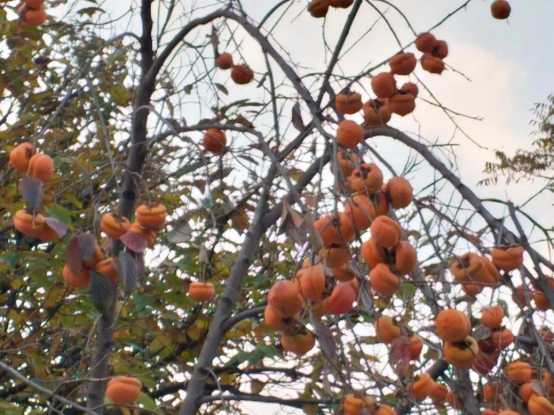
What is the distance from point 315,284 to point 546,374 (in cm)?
66

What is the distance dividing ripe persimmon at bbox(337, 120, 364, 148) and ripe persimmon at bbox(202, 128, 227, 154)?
2.73 ft

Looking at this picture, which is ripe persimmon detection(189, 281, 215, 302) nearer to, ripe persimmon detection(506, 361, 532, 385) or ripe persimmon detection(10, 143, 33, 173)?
ripe persimmon detection(10, 143, 33, 173)

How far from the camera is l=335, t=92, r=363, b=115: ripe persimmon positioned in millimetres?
1451

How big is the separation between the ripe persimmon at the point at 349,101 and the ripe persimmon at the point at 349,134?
0.16 metres

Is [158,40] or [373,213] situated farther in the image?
[158,40]

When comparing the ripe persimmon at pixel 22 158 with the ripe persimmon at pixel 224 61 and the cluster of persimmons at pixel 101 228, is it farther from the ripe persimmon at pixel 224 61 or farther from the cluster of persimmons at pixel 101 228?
the ripe persimmon at pixel 224 61

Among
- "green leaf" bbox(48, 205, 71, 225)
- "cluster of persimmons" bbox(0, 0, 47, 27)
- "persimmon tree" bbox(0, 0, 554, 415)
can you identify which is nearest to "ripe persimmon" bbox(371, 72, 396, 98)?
"persimmon tree" bbox(0, 0, 554, 415)

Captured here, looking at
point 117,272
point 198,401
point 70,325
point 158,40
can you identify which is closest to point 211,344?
point 198,401

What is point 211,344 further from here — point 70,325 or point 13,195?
point 13,195

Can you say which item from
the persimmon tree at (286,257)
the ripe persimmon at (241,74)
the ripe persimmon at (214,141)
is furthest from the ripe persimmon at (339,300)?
the ripe persimmon at (241,74)

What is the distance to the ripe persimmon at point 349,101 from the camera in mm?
1451

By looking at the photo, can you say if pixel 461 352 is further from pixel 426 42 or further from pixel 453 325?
pixel 426 42

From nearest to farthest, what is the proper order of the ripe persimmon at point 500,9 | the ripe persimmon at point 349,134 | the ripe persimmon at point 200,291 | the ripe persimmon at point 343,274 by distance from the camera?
the ripe persimmon at point 343,274 < the ripe persimmon at point 349,134 < the ripe persimmon at point 200,291 < the ripe persimmon at point 500,9

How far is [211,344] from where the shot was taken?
2.37 metres
